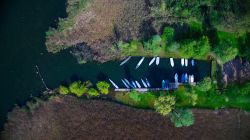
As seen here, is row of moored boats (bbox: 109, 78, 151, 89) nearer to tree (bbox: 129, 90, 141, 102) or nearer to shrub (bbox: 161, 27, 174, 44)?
tree (bbox: 129, 90, 141, 102)

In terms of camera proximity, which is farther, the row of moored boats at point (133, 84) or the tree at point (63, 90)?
the row of moored boats at point (133, 84)

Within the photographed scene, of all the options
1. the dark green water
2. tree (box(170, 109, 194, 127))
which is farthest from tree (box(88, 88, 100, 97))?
tree (box(170, 109, 194, 127))

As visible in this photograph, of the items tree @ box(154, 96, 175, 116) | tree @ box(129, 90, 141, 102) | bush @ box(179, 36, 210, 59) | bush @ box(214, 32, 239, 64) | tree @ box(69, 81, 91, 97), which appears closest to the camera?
tree @ box(154, 96, 175, 116)

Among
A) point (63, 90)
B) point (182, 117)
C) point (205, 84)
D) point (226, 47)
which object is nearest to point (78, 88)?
point (63, 90)

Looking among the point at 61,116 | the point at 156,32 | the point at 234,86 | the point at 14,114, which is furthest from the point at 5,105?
the point at 234,86


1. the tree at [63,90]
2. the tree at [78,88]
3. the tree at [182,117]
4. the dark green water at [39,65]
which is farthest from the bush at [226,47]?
the tree at [63,90]

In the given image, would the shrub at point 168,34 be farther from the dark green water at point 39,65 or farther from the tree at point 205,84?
the tree at point 205,84
